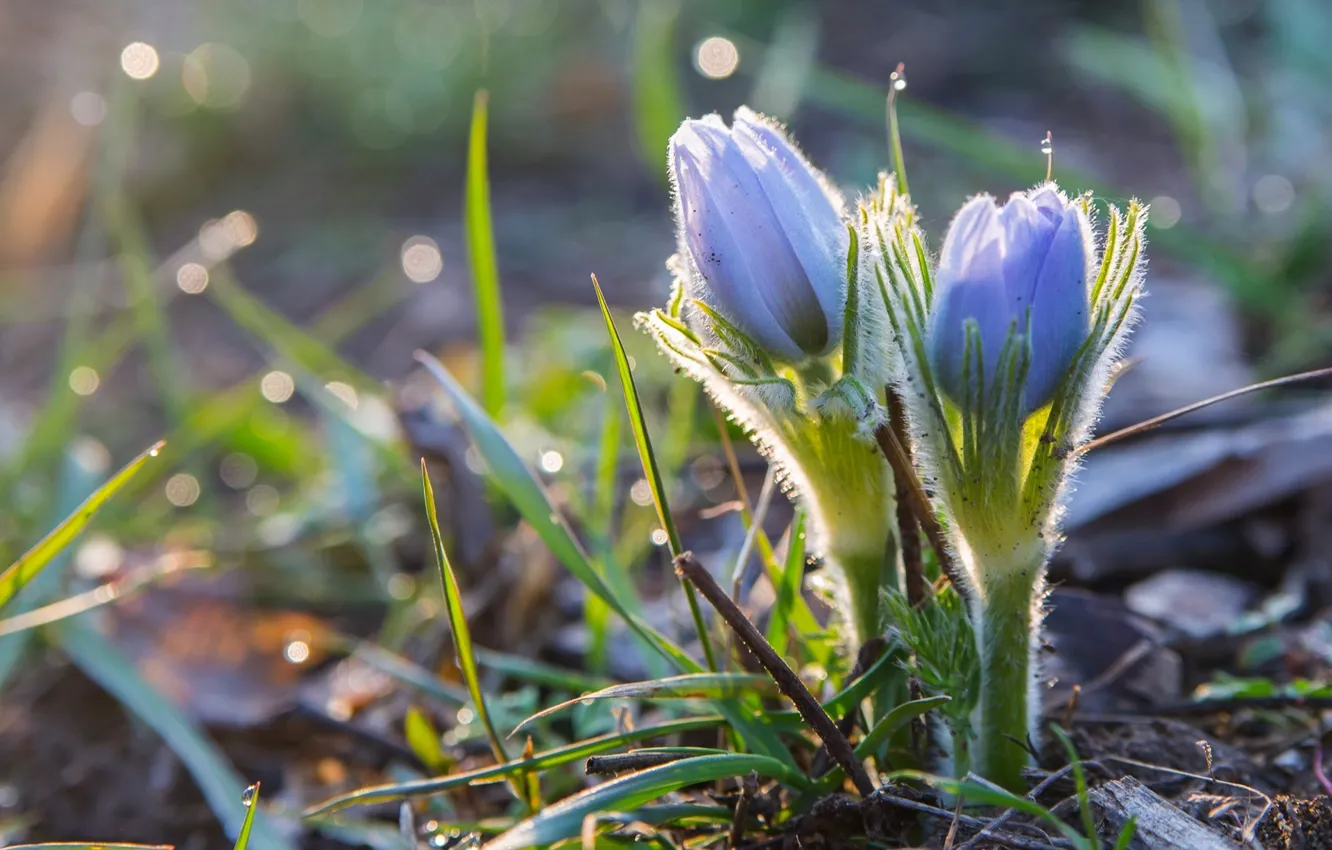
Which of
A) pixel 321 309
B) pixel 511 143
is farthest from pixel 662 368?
pixel 511 143

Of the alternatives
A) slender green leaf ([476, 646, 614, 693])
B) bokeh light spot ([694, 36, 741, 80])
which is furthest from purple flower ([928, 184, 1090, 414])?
bokeh light spot ([694, 36, 741, 80])

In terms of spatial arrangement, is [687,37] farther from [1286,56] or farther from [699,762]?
[699,762]

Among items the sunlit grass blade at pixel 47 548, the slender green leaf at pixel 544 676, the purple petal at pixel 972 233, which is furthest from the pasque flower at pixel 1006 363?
the sunlit grass blade at pixel 47 548

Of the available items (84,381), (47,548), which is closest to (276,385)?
(84,381)

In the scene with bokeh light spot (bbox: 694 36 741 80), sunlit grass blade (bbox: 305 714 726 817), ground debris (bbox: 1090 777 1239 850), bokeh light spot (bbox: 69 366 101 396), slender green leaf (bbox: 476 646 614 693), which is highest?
bokeh light spot (bbox: 694 36 741 80)

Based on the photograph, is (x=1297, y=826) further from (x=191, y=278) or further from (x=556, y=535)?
(x=191, y=278)

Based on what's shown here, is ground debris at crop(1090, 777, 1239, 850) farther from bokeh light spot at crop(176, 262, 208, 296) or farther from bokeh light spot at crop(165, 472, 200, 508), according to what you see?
bokeh light spot at crop(165, 472, 200, 508)
